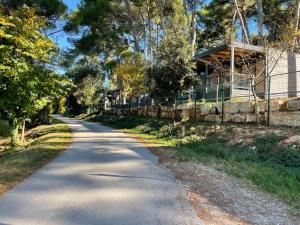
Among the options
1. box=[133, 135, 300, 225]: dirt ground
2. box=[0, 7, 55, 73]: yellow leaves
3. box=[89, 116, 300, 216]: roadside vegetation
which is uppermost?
box=[0, 7, 55, 73]: yellow leaves

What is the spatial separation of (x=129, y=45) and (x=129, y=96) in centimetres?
586

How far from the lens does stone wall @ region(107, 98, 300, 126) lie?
1293 cm

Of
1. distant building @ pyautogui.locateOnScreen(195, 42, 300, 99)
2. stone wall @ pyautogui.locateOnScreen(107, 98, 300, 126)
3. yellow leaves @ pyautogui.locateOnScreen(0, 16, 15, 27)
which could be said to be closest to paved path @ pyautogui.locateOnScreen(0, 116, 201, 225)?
stone wall @ pyautogui.locateOnScreen(107, 98, 300, 126)

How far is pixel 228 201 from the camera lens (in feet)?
21.2

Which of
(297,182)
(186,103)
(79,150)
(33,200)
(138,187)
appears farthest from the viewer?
(186,103)

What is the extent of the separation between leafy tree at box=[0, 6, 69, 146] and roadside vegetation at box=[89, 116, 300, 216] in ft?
20.0

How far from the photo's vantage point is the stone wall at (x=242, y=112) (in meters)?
12.9

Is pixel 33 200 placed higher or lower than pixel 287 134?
lower

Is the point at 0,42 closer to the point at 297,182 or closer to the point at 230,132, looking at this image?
the point at 230,132

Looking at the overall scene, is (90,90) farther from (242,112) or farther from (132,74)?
(242,112)

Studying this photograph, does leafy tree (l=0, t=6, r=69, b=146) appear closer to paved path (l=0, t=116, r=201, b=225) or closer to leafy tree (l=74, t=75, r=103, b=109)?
paved path (l=0, t=116, r=201, b=225)

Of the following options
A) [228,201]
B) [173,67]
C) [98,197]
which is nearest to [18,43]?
[173,67]

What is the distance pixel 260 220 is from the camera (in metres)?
5.49

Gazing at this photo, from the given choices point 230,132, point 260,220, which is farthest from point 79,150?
point 260,220
